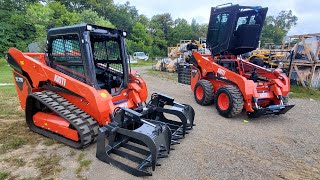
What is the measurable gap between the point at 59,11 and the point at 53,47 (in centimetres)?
3215

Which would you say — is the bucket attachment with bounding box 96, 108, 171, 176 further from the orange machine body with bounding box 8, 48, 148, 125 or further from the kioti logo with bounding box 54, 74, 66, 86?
the kioti logo with bounding box 54, 74, 66, 86

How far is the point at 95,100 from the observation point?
12.1 ft

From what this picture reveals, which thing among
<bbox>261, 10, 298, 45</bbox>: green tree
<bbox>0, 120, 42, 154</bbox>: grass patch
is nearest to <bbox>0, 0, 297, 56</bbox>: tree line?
<bbox>261, 10, 298, 45</bbox>: green tree

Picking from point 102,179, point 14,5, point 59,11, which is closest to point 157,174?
point 102,179

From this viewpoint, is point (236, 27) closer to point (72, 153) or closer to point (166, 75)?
point (72, 153)

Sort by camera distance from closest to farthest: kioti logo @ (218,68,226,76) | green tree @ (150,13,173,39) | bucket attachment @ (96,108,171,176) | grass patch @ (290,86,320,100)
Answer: bucket attachment @ (96,108,171,176) → kioti logo @ (218,68,226,76) → grass patch @ (290,86,320,100) → green tree @ (150,13,173,39)

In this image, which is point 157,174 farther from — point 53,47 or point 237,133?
point 53,47

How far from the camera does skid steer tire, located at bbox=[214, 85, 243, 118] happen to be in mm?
5520

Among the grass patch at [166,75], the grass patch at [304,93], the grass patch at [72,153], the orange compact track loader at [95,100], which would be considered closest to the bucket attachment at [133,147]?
the orange compact track loader at [95,100]

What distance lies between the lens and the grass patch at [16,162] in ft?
11.1

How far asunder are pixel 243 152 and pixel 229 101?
1.91 metres

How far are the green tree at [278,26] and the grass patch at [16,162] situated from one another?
63270 mm

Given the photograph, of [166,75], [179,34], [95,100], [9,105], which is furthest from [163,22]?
[95,100]

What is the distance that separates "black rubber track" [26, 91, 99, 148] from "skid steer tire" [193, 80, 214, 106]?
12.7 feet
